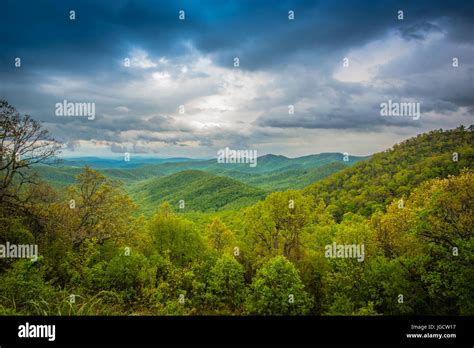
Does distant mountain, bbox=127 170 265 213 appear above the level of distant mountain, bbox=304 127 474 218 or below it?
below

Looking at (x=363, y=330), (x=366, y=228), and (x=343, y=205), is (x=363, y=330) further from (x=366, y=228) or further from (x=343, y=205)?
(x=343, y=205)

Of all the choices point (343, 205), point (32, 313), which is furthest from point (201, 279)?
point (343, 205)

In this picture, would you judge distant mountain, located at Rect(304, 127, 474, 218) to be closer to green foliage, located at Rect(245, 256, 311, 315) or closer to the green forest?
the green forest

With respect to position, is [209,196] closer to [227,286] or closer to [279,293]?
[227,286]
